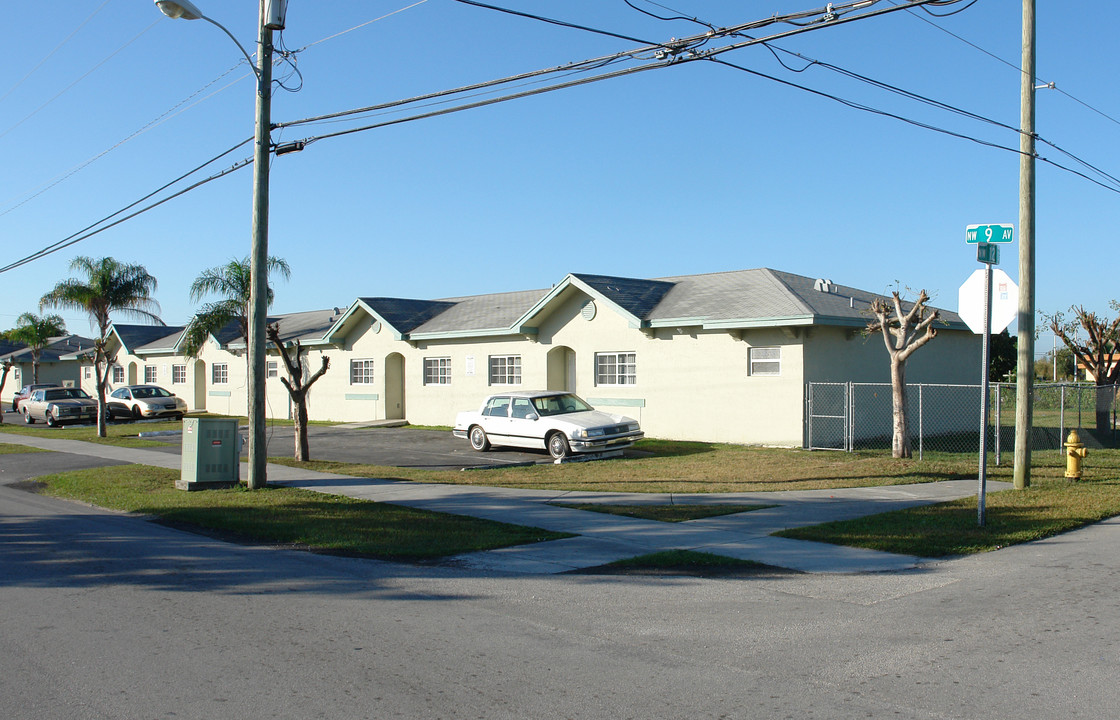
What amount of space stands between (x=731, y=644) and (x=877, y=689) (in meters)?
1.17

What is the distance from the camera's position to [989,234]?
417 inches

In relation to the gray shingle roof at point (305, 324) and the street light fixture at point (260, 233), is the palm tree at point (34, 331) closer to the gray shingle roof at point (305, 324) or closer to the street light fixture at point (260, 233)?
the gray shingle roof at point (305, 324)

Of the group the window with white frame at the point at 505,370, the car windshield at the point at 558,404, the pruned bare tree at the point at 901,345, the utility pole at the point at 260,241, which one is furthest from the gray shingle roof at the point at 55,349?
the pruned bare tree at the point at 901,345

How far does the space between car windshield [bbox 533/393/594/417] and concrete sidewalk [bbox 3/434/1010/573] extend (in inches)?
197

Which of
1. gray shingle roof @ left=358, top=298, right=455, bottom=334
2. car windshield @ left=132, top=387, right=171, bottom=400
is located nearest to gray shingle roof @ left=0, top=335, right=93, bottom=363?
car windshield @ left=132, top=387, right=171, bottom=400

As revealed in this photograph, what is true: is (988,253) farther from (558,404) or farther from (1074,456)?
(558,404)

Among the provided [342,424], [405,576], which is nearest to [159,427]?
[342,424]

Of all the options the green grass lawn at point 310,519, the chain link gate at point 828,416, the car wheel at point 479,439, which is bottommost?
the green grass lawn at point 310,519

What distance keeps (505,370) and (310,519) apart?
15.5m

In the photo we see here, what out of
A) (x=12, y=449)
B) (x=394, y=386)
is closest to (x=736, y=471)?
(x=394, y=386)

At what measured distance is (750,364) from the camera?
21.1 meters

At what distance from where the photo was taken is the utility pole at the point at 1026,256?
553 inches

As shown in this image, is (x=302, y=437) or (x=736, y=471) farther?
(x=302, y=437)

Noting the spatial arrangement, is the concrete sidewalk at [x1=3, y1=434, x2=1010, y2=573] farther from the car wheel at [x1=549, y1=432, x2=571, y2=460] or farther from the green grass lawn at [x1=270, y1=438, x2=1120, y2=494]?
the car wheel at [x1=549, y1=432, x2=571, y2=460]
